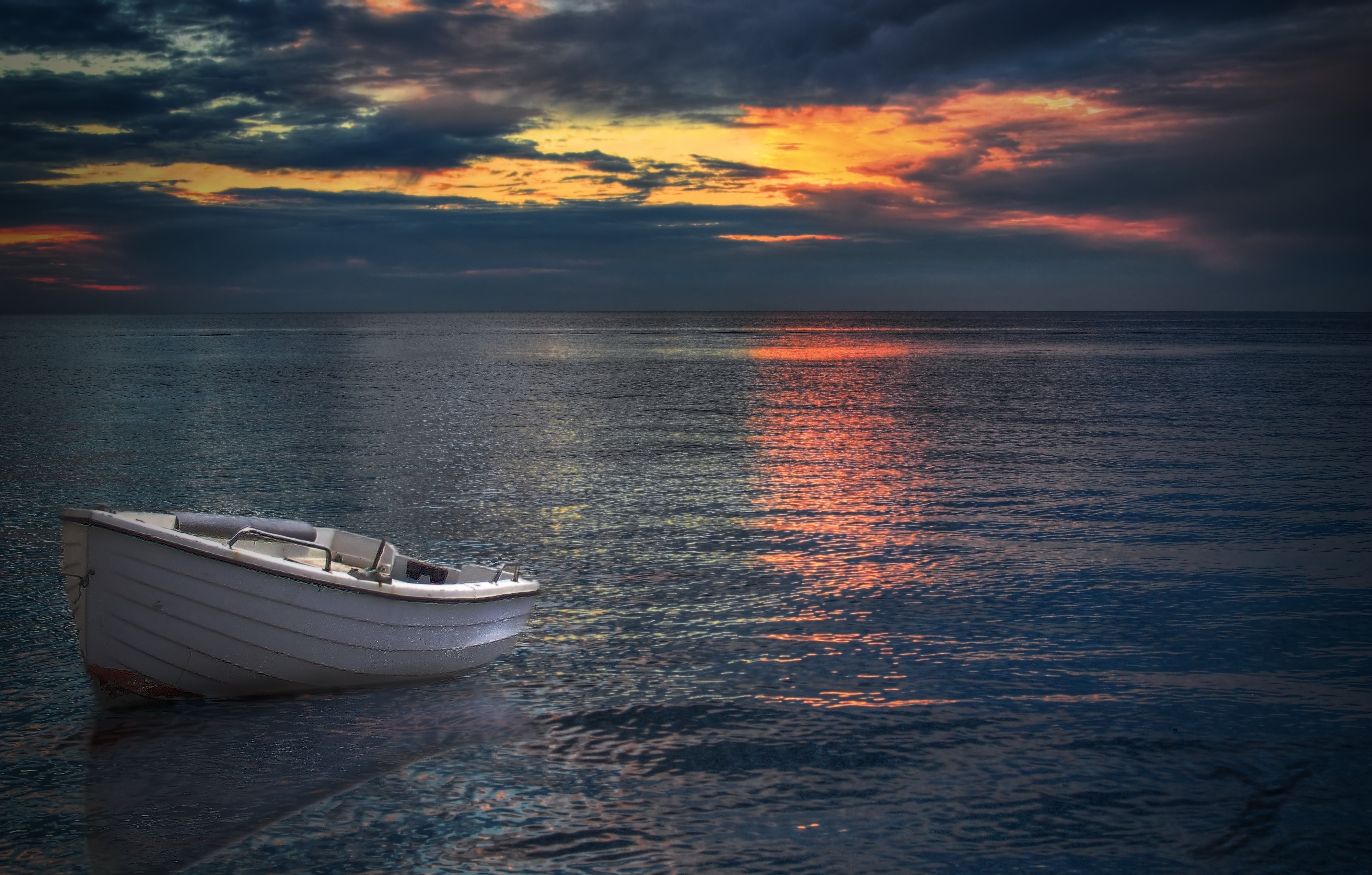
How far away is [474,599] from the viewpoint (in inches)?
440

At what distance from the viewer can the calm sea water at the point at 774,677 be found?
8.01 metres

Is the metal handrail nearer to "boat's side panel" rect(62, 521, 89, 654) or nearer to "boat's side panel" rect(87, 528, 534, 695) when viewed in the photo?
"boat's side panel" rect(87, 528, 534, 695)

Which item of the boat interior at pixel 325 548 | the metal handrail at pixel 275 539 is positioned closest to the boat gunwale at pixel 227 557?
the metal handrail at pixel 275 539

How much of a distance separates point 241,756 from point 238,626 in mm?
1389

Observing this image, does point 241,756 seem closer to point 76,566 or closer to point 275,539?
point 275,539

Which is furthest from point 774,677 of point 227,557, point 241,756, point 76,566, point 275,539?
point 76,566

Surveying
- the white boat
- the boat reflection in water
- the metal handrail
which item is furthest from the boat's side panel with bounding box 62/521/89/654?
the metal handrail

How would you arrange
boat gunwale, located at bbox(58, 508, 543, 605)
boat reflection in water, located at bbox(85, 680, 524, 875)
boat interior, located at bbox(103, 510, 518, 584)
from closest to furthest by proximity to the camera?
boat reflection in water, located at bbox(85, 680, 524, 875)
boat gunwale, located at bbox(58, 508, 543, 605)
boat interior, located at bbox(103, 510, 518, 584)

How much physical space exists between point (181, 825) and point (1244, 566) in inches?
628

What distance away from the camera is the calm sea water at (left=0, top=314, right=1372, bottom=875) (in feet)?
26.3

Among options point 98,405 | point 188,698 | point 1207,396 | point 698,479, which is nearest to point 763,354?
point 1207,396

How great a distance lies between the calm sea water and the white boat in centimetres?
33

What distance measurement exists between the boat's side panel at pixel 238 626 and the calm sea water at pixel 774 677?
1.22ft

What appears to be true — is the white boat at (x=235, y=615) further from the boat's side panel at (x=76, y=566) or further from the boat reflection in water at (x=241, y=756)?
the boat reflection in water at (x=241, y=756)
